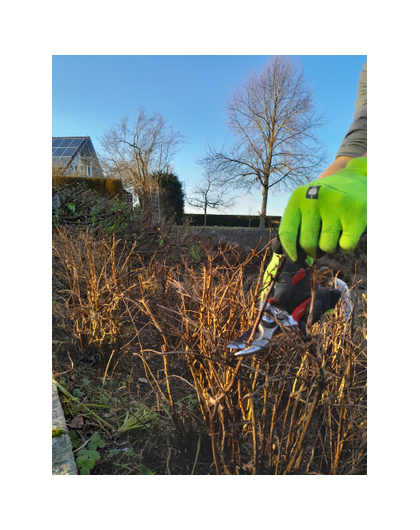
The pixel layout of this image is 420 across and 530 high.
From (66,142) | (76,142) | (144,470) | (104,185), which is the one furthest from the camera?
(104,185)

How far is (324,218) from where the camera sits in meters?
0.91

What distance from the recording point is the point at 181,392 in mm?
2010

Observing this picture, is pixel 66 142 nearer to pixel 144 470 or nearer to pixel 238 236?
pixel 238 236

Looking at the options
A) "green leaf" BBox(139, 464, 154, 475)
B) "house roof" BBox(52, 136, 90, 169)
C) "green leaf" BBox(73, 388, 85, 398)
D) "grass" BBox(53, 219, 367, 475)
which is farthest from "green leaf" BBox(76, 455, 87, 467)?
"house roof" BBox(52, 136, 90, 169)

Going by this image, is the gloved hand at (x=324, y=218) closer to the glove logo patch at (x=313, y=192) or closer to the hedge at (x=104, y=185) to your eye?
the glove logo patch at (x=313, y=192)

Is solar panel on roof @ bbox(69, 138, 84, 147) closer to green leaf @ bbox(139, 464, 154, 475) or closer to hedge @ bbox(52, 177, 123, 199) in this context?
hedge @ bbox(52, 177, 123, 199)

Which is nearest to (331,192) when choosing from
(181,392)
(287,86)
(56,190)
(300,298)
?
(300,298)

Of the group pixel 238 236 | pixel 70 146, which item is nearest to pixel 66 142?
pixel 70 146

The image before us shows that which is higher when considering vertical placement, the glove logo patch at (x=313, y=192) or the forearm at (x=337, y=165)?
the forearm at (x=337, y=165)

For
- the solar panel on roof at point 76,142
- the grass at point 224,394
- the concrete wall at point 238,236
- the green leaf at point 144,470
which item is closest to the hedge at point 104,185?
the solar panel on roof at point 76,142

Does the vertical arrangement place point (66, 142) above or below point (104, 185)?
above

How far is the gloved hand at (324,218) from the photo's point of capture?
0.89 meters
